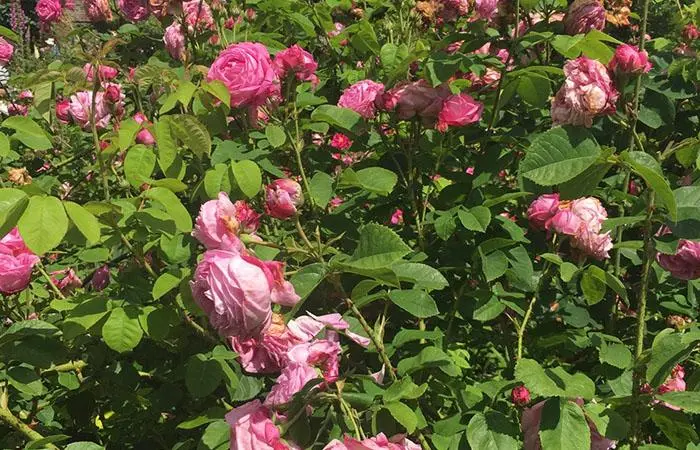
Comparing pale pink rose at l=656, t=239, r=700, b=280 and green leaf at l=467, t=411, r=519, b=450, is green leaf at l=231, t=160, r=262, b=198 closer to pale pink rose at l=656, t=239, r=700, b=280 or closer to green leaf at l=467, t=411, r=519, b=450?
green leaf at l=467, t=411, r=519, b=450

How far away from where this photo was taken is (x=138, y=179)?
1.41 m

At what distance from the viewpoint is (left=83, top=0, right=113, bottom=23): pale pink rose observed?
9.35ft

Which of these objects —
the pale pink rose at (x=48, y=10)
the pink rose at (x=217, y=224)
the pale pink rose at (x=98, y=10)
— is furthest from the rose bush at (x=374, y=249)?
the pale pink rose at (x=48, y=10)

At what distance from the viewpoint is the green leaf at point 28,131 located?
1653mm

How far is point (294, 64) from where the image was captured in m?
1.57

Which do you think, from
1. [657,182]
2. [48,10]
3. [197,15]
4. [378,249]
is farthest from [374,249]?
[48,10]

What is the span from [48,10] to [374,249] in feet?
8.94

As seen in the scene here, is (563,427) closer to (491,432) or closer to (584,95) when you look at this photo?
(491,432)

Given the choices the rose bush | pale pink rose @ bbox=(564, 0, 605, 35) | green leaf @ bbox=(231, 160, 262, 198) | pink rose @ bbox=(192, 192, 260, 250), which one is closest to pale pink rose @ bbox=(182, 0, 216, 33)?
the rose bush

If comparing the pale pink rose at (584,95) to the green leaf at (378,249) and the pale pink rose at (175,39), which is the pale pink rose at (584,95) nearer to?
the green leaf at (378,249)

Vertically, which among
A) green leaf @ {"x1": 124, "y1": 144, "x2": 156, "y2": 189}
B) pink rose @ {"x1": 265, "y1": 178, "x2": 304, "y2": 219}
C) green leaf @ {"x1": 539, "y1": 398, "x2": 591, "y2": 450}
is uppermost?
green leaf @ {"x1": 124, "y1": 144, "x2": 156, "y2": 189}

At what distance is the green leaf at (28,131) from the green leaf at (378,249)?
944 mm

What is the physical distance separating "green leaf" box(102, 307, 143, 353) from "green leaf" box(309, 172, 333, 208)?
495 mm

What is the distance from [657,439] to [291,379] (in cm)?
114
